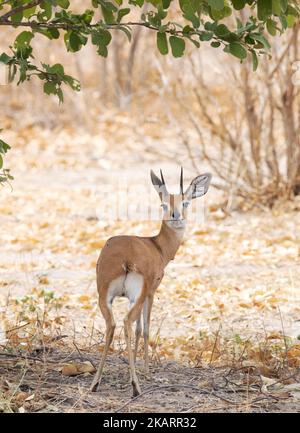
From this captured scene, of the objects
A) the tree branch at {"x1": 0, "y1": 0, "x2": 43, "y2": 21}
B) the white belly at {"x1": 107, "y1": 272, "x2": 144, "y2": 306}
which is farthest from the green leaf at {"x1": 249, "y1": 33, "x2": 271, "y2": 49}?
the white belly at {"x1": 107, "y1": 272, "x2": 144, "y2": 306}

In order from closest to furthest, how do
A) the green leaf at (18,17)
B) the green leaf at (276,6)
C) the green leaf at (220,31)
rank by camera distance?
the green leaf at (276,6), the green leaf at (220,31), the green leaf at (18,17)

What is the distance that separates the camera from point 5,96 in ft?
58.0

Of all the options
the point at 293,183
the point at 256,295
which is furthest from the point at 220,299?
the point at 293,183

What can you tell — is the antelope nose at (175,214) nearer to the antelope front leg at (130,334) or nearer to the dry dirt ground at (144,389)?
the antelope front leg at (130,334)

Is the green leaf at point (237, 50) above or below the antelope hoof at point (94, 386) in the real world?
above

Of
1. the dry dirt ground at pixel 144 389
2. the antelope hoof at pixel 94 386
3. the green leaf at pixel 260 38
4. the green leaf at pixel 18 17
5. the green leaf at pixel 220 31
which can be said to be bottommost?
the dry dirt ground at pixel 144 389

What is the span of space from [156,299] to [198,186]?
2.48 meters

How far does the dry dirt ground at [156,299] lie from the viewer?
426 centimetres

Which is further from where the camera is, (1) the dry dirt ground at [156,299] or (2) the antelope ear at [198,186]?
(2) the antelope ear at [198,186]

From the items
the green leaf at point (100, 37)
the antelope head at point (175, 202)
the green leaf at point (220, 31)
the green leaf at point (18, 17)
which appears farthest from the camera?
the green leaf at point (18, 17)

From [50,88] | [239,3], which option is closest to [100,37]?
[50,88]

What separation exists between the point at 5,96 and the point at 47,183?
18.9 ft

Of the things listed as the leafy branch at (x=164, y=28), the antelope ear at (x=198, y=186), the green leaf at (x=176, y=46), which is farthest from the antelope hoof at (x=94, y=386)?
the green leaf at (x=176, y=46)

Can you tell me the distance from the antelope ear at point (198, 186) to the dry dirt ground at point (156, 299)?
0.93 m
